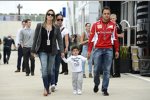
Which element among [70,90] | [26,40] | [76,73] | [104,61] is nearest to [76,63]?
[76,73]

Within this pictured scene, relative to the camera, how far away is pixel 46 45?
10.0 metres

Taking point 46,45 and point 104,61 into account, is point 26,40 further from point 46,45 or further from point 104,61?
point 104,61

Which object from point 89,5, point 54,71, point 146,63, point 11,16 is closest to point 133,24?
point 146,63

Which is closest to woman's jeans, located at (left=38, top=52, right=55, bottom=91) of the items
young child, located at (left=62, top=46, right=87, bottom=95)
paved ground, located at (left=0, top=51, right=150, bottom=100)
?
paved ground, located at (left=0, top=51, right=150, bottom=100)

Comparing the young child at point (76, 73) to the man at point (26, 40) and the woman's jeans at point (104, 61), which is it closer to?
the woman's jeans at point (104, 61)

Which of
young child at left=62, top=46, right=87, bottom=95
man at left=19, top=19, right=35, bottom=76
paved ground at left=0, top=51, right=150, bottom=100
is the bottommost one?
paved ground at left=0, top=51, right=150, bottom=100

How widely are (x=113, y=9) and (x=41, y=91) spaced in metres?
12.9

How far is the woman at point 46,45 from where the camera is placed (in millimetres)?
9994

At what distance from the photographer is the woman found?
9994 millimetres

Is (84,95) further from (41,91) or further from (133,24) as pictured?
(133,24)

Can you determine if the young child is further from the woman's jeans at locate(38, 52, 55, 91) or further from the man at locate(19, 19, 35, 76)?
the man at locate(19, 19, 35, 76)

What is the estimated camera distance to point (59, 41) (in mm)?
10453

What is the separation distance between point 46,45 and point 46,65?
409 millimetres

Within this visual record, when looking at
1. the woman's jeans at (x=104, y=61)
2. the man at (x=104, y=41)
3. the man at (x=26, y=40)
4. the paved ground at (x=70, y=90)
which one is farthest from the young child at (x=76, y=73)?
the man at (x=26, y=40)
